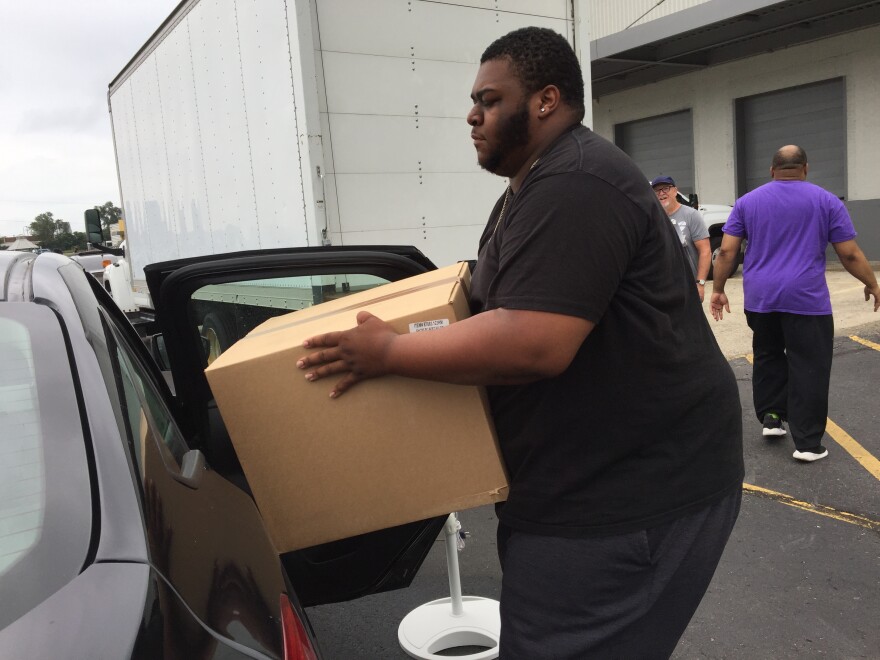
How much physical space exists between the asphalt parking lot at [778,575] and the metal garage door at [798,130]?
10.6 meters

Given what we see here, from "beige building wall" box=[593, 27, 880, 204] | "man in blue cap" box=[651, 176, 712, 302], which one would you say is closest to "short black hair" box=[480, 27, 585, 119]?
"man in blue cap" box=[651, 176, 712, 302]

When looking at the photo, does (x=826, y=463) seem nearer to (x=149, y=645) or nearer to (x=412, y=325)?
(x=412, y=325)

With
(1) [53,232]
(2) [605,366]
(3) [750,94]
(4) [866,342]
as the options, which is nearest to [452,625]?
(2) [605,366]

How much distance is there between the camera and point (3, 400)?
1.49 m

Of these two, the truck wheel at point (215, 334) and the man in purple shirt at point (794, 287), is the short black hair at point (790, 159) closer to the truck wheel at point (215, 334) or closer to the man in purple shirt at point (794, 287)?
the man in purple shirt at point (794, 287)

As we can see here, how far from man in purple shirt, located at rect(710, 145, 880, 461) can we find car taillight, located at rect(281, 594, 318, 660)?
4034 mm

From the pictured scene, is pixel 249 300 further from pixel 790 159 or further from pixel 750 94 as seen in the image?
pixel 750 94

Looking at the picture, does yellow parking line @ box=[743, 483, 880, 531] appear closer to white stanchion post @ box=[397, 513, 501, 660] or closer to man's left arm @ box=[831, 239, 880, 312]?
man's left arm @ box=[831, 239, 880, 312]

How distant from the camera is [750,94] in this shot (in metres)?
15.5

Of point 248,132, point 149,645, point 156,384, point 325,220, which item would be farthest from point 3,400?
point 248,132

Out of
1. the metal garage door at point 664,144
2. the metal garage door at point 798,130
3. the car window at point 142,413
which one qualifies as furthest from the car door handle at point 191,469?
the metal garage door at point 664,144

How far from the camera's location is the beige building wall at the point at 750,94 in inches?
532

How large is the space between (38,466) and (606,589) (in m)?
1.09

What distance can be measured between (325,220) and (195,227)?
3.08 metres
